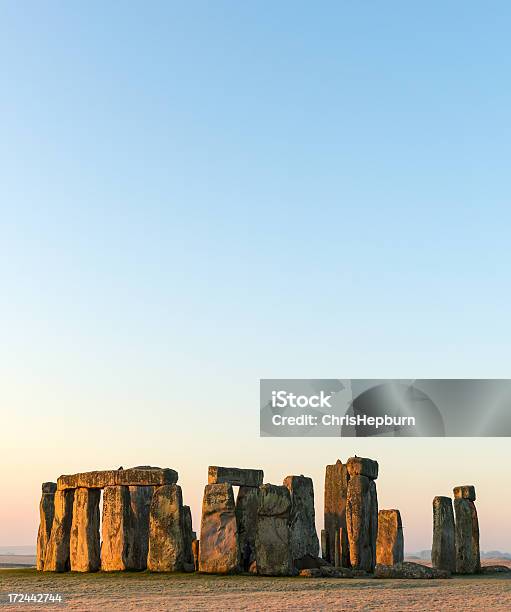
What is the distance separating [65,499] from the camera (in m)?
23.2

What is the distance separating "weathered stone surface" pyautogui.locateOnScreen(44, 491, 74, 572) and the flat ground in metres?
1.91

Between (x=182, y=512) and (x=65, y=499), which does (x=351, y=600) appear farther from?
(x=65, y=499)

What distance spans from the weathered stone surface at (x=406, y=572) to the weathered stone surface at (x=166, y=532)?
4200 millimetres

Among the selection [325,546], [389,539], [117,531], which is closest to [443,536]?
[389,539]

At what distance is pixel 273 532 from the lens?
65.6 feet

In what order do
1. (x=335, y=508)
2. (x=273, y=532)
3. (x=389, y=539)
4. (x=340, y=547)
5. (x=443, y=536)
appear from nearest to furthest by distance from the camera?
(x=273, y=532)
(x=389, y=539)
(x=340, y=547)
(x=443, y=536)
(x=335, y=508)

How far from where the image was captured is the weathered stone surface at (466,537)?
2278cm

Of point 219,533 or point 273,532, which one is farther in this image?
point 219,533

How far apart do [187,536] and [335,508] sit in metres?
3.74

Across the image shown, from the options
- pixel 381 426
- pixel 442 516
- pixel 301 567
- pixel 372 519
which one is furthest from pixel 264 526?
pixel 381 426

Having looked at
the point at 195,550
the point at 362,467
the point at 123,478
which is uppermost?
the point at 362,467

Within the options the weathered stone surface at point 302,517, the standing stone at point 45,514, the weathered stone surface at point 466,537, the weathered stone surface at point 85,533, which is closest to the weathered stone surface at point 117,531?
the weathered stone surface at point 85,533

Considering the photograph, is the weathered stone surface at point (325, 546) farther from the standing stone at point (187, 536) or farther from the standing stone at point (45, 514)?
the standing stone at point (45, 514)

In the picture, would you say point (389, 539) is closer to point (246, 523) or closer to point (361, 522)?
point (361, 522)
